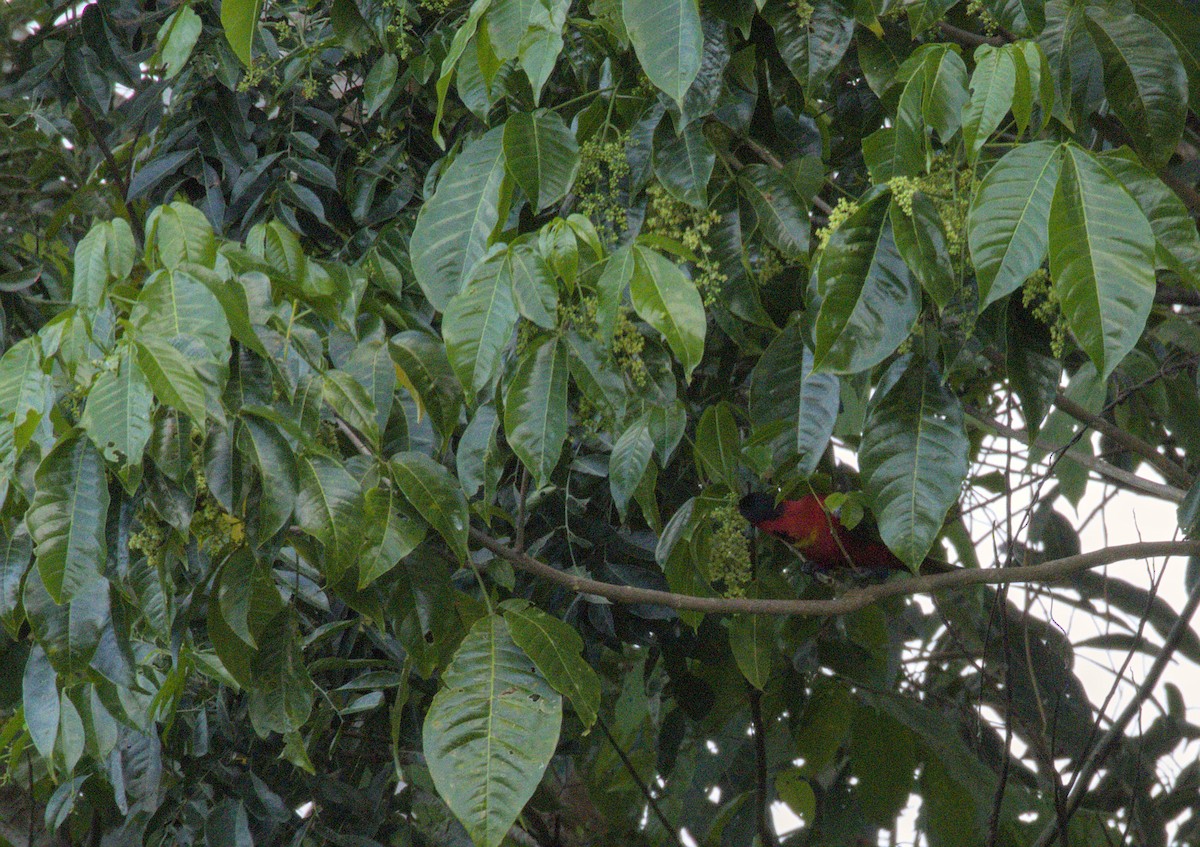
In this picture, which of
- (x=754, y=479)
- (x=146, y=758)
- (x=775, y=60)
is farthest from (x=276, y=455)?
(x=146, y=758)

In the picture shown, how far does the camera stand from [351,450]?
66.6 inches

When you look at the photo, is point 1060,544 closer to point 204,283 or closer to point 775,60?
point 775,60

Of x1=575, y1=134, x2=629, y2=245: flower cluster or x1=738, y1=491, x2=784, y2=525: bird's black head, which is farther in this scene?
x1=738, y1=491, x2=784, y2=525: bird's black head

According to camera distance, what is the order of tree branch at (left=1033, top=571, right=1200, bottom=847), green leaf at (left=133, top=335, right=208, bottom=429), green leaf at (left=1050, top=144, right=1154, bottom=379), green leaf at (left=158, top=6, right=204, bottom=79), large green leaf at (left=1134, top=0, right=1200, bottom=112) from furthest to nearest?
tree branch at (left=1033, top=571, right=1200, bottom=847), green leaf at (left=158, top=6, right=204, bottom=79), large green leaf at (left=1134, top=0, right=1200, bottom=112), green leaf at (left=133, top=335, right=208, bottom=429), green leaf at (left=1050, top=144, right=1154, bottom=379)

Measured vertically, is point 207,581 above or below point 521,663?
above

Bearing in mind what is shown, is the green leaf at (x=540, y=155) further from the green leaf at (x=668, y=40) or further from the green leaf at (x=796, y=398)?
the green leaf at (x=796, y=398)

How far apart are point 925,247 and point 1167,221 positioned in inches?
9.0

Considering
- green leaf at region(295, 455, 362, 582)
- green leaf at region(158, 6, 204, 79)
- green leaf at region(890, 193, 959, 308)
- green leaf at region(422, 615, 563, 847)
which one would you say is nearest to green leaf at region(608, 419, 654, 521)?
green leaf at region(422, 615, 563, 847)

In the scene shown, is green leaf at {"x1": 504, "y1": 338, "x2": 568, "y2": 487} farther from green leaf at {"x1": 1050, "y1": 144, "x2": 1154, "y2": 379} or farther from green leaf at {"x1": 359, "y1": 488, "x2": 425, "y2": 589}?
green leaf at {"x1": 1050, "y1": 144, "x2": 1154, "y2": 379}

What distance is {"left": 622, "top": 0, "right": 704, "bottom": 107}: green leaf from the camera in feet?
4.45

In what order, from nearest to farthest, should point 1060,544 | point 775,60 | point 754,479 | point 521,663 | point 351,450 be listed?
1. point 521,663
2. point 351,450
3. point 775,60
4. point 754,479
5. point 1060,544

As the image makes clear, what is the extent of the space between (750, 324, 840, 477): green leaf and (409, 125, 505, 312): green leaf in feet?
1.31

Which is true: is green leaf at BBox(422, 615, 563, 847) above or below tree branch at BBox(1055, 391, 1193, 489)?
above

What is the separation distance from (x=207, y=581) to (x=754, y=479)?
3.39 ft
